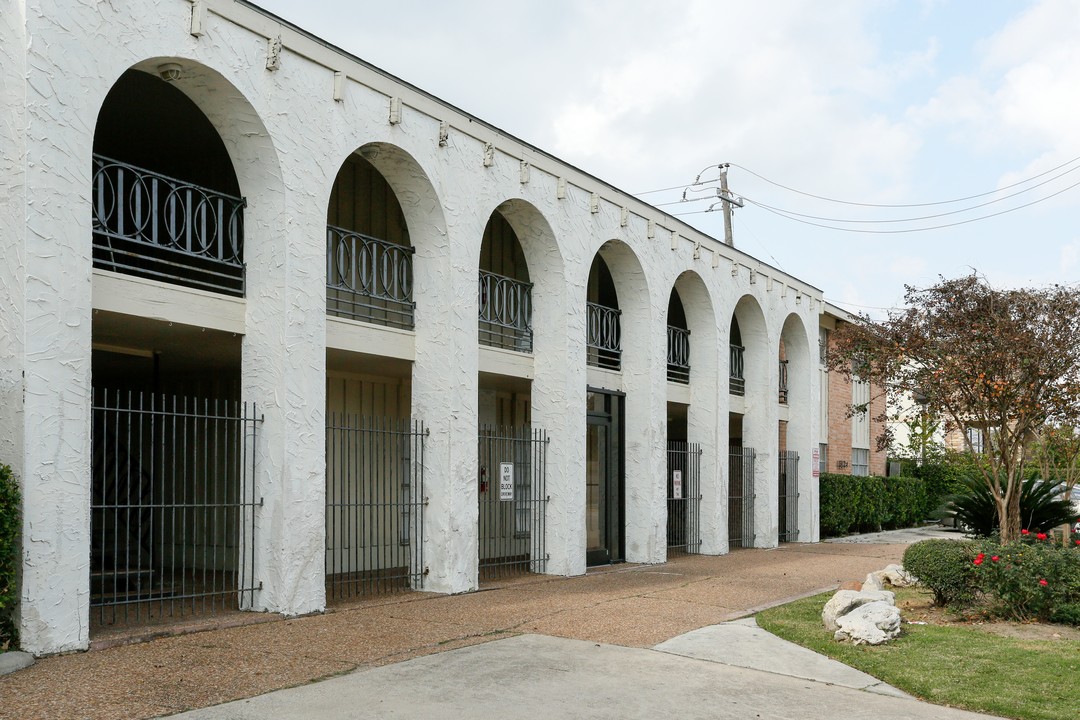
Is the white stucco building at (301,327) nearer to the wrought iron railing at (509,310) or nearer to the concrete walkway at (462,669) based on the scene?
the wrought iron railing at (509,310)

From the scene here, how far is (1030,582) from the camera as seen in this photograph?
31.7 ft

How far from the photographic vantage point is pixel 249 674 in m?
7.25

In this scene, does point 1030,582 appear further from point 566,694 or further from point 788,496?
point 788,496

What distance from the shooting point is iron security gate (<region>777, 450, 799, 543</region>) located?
20938 millimetres

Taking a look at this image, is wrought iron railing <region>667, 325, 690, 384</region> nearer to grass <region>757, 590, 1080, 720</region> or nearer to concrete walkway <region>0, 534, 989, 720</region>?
concrete walkway <region>0, 534, 989, 720</region>

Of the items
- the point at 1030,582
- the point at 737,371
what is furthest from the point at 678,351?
the point at 1030,582

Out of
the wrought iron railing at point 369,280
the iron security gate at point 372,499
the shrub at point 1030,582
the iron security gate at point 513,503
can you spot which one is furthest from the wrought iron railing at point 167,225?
the shrub at point 1030,582

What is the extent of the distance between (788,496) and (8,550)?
53.5 feet

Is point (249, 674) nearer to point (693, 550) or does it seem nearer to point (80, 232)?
point (80, 232)

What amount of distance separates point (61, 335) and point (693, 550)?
12.1 m

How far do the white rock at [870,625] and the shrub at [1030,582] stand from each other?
4.72ft

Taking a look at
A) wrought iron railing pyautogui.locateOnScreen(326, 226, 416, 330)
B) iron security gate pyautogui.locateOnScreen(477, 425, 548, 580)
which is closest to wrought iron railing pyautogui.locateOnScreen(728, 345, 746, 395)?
iron security gate pyautogui.locateOnScreen(477, 425, 548, 580)

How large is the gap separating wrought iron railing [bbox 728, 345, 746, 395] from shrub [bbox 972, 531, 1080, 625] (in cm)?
991

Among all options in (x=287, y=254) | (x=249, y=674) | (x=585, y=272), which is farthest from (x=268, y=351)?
(x=585, y=272)
